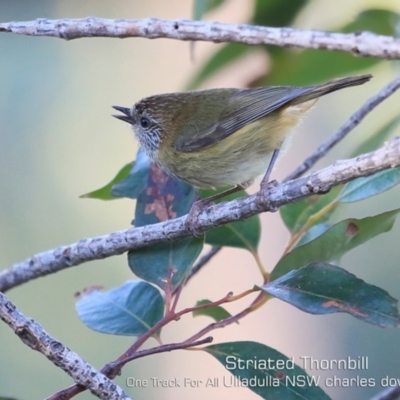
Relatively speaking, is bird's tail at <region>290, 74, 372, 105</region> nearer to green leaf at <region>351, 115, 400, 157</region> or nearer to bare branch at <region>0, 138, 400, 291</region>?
green leaf at <region>351, 115, 400, 157</region>

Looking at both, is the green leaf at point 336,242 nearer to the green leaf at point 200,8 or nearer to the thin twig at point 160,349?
the thin twig at point 160,349

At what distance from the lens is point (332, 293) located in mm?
1460

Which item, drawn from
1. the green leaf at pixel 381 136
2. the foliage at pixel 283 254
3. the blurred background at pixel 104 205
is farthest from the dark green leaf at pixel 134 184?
the blurred background at pixel 104 205

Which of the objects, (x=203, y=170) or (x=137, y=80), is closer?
(x=203, y=170)

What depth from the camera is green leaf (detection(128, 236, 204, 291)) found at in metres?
1.67

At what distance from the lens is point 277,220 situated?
4.34 m

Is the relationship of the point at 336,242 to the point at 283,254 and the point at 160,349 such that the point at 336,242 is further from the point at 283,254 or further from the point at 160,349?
the point at 160,349

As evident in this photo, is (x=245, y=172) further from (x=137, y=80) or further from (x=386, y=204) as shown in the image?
(x=137, y=80)

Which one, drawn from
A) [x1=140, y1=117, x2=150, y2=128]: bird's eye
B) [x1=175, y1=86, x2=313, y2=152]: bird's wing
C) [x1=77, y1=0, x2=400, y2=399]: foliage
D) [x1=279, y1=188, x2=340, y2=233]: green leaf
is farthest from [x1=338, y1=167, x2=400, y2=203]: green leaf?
[x1=140, y1=117, x2=150, y2=128]: bird's eye

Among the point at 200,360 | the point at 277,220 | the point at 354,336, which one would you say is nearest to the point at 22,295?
the point at 200,360

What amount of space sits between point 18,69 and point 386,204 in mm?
3386

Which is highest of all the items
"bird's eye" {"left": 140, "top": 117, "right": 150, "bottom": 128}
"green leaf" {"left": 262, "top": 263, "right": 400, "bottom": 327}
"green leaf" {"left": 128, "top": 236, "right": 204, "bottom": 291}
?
"bird's eye" {"left": 140, "top": 117, "right": 150, "bottom": 128}

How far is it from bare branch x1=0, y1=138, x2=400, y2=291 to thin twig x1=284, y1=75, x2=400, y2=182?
1.47 feet

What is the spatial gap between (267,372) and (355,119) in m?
0.80
